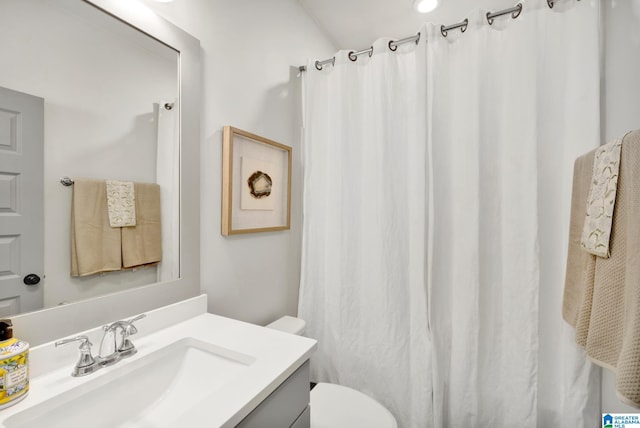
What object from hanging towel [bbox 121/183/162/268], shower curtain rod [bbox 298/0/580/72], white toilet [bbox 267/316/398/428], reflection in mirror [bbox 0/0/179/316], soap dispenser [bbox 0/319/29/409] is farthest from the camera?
shower curtain rod [bbox 298/0/580/72]

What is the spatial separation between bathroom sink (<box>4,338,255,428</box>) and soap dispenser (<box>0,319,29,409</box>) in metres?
0.05

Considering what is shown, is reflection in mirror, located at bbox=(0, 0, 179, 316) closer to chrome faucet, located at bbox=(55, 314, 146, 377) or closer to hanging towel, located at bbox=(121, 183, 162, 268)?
hanging towel, located at bbox=(121, 183, 162, 268)

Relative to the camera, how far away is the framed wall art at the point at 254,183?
120 centimetres

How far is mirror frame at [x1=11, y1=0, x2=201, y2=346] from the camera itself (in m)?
0.71

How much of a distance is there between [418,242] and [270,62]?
47.9 inches

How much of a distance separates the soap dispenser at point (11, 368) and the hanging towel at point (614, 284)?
1.36m

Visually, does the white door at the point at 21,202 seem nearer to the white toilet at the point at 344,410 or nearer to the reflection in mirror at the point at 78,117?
the reflection in mirror at the point at 78,117

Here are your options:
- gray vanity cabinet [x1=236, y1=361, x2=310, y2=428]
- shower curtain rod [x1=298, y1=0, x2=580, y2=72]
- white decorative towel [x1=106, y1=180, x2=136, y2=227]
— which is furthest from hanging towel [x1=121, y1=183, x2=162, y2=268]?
shower curtain rod [x1=298, y1=0, x2=580, y2=72]

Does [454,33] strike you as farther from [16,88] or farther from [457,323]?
[16,88]

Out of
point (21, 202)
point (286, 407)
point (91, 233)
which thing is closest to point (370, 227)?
point (286, 407)

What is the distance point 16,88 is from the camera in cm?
65

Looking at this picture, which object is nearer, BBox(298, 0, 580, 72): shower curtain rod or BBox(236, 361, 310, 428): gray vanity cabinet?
BBox(236, 361, 310, 428): gray vanity cabinet

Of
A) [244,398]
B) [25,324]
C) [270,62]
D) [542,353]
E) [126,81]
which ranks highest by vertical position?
[270,62]

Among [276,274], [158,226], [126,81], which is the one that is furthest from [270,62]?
[276,274]
